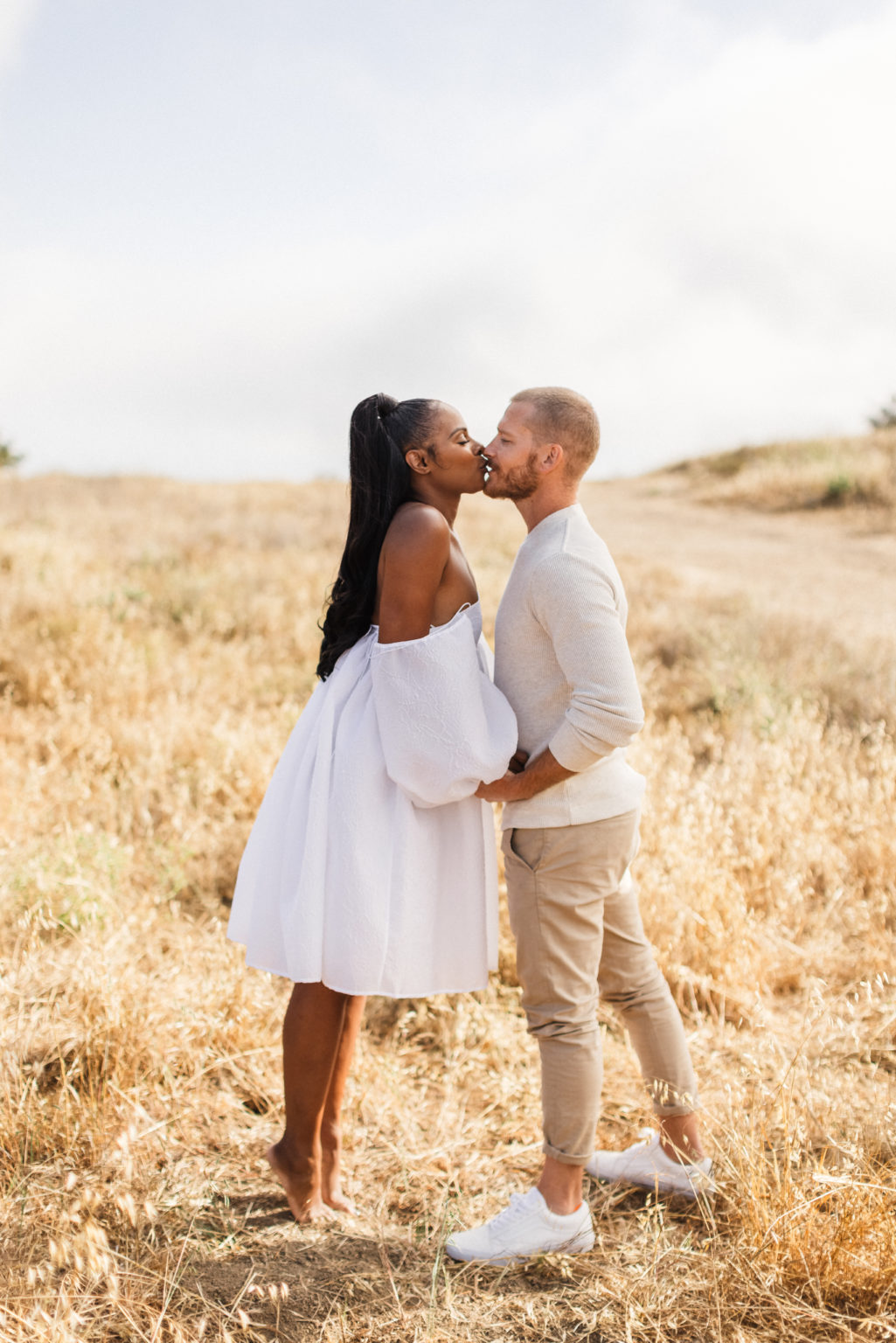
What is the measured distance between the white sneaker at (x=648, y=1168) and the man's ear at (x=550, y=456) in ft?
5.85

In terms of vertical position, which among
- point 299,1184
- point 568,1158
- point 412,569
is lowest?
point 299,1184

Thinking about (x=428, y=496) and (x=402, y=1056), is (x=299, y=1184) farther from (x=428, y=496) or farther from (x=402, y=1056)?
(x=428, y=496)

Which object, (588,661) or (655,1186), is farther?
(655,1186)

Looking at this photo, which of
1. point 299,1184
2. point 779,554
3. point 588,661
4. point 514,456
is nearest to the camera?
point 588,661

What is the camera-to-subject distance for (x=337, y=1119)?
8.36 ft

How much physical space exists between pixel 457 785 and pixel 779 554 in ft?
33.9

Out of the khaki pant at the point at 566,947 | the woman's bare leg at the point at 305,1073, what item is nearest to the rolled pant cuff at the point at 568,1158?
the khaki pant at the point at 566,947

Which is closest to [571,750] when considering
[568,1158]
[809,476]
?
[568,1158]

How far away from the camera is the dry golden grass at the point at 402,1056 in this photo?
2039 millimetres

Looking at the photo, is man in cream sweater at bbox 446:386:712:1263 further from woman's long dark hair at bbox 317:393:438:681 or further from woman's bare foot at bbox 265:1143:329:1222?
woman's bare foot at bbox 265:1143:329:1222

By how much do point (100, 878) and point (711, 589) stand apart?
263 inches

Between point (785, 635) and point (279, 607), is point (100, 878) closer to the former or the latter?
point (279, 607)

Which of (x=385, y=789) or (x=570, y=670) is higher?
(x=570, y=670)

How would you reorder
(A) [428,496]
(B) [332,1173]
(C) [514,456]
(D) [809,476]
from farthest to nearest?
1. (D) [809,476]
2. (B) [332,1173]
3. (A) [428,496]
4. (C) [514,456]
